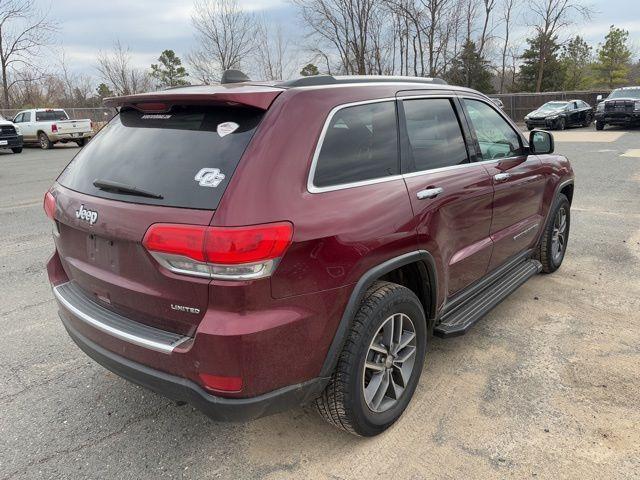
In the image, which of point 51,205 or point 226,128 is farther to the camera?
point 51,205

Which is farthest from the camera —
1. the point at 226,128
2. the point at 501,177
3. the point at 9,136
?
the point at 9,136

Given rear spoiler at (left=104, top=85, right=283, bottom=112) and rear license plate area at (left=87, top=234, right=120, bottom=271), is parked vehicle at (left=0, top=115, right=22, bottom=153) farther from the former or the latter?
rear license plate area at (left=87, top=234, right=120, bottom=271)

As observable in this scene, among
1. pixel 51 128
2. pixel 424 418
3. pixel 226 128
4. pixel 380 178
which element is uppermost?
pixel 226 128

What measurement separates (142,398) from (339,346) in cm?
147

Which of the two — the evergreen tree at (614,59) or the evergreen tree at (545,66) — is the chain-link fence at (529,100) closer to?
the evergreen tree at (545,66)

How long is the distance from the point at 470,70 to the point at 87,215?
40667 mm

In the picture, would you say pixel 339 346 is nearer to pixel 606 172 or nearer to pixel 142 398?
pixel 142 398

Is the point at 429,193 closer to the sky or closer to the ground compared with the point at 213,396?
closer to the sky

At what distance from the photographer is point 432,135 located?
3182mm

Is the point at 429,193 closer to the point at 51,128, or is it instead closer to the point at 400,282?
the point at 400,282

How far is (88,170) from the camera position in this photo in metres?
2.72

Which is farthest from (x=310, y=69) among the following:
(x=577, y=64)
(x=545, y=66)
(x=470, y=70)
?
(x=577, y=64)

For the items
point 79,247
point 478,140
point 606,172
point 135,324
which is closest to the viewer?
point 135,324

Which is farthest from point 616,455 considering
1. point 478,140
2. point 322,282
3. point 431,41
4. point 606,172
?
point 431,41
